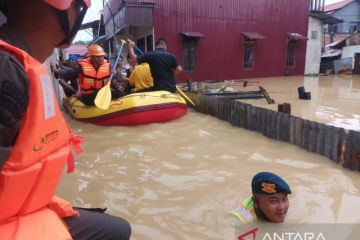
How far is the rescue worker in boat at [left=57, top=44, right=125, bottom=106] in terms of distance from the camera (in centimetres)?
744

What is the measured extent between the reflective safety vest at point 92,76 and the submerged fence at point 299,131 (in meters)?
2.80

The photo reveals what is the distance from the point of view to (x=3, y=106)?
0.96 metres

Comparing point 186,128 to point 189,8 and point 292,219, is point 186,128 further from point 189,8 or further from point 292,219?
point 189,8

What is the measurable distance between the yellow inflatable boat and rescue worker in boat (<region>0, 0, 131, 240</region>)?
6054 millimetres

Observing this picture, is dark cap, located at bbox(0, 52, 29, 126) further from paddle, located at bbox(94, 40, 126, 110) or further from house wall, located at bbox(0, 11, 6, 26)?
paddle, located at bbox(94, 40, 126, 110)

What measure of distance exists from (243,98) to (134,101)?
5.15m

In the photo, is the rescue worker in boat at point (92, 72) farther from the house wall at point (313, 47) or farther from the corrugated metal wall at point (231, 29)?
the house wall at point (313, 47)

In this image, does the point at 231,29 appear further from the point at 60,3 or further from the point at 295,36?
the point at 60,3

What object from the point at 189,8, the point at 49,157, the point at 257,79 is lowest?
the point at 257,79

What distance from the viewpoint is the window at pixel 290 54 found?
21719 mm

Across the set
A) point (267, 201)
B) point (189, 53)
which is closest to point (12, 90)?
point (267, 201)

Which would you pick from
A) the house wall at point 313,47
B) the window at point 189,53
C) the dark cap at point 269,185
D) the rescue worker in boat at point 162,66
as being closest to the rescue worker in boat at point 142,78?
the rescue worker in boat at point 162,66

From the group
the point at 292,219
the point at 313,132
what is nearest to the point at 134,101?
the point at 313,132

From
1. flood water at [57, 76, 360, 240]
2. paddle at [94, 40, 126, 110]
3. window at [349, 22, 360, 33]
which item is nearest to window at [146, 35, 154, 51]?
paddle at [94, 40, 126, 110]
